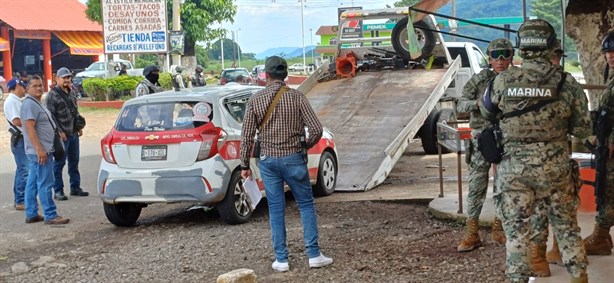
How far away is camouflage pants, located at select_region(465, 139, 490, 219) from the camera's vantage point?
21.9 ft

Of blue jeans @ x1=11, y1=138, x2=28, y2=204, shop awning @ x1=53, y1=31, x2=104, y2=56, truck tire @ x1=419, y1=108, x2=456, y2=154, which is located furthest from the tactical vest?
shop awning @ x1=53, y1=31, x2=104, y2=56

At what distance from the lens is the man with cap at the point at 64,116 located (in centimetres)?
1116

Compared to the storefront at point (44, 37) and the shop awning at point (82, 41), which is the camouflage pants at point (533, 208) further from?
the shop awning at point (82, 41)

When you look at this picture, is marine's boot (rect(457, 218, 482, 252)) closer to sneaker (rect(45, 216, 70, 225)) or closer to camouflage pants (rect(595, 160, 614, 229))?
camouflage pants (rect(595, 160, 614, 229))

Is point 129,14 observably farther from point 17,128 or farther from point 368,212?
point 368,212

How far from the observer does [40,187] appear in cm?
934

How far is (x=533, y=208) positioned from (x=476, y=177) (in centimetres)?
142

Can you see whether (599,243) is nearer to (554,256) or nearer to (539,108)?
(554,256)

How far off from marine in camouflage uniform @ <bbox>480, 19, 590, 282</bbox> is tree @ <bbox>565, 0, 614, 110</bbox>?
2.52m

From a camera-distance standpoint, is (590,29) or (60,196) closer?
(590,29)

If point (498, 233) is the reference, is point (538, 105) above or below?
above

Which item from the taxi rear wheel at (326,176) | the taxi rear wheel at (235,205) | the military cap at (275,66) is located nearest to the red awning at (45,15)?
the taxi rear wheel at (326,176)

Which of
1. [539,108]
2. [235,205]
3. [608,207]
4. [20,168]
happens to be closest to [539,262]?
[608,207]

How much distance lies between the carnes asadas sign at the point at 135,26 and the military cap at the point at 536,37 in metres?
22.4
